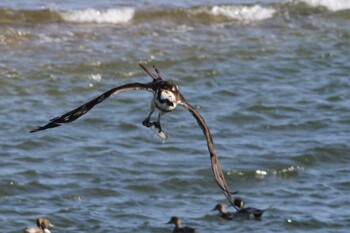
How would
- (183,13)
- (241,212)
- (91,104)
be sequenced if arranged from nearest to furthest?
(91,104), (241,212), (183,13)

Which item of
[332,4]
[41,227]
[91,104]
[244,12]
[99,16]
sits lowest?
[41,227]

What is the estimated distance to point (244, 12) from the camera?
57.5ft

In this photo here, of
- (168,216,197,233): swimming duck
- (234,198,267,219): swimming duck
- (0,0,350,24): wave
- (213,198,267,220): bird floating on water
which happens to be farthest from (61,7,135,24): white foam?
Result: (168,216,197,233): swimming duck

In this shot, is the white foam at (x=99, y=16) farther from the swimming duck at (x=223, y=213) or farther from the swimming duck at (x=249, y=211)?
the swimming duck at (x=249, y=211)

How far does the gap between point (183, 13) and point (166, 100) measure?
1034 centimetres

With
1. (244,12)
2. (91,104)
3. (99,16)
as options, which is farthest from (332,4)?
(91,104)

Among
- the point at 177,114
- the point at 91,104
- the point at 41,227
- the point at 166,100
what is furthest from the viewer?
the point at 177,114

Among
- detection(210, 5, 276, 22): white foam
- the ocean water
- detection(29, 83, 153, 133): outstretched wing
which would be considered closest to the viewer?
detection(29, 83, 153, 133): outstretched wing

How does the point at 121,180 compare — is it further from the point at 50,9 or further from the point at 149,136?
the point at 50,9

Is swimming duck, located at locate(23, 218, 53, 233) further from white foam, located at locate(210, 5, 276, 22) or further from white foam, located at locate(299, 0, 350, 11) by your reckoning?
white foam, located at locate(299, 0, 350, 11)

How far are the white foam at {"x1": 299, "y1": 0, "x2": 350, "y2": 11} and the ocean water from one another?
28 mm

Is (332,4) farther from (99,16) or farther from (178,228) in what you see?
(178,228)

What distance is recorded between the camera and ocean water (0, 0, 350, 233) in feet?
35.7

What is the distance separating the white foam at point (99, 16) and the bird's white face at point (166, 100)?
31.8 ft
